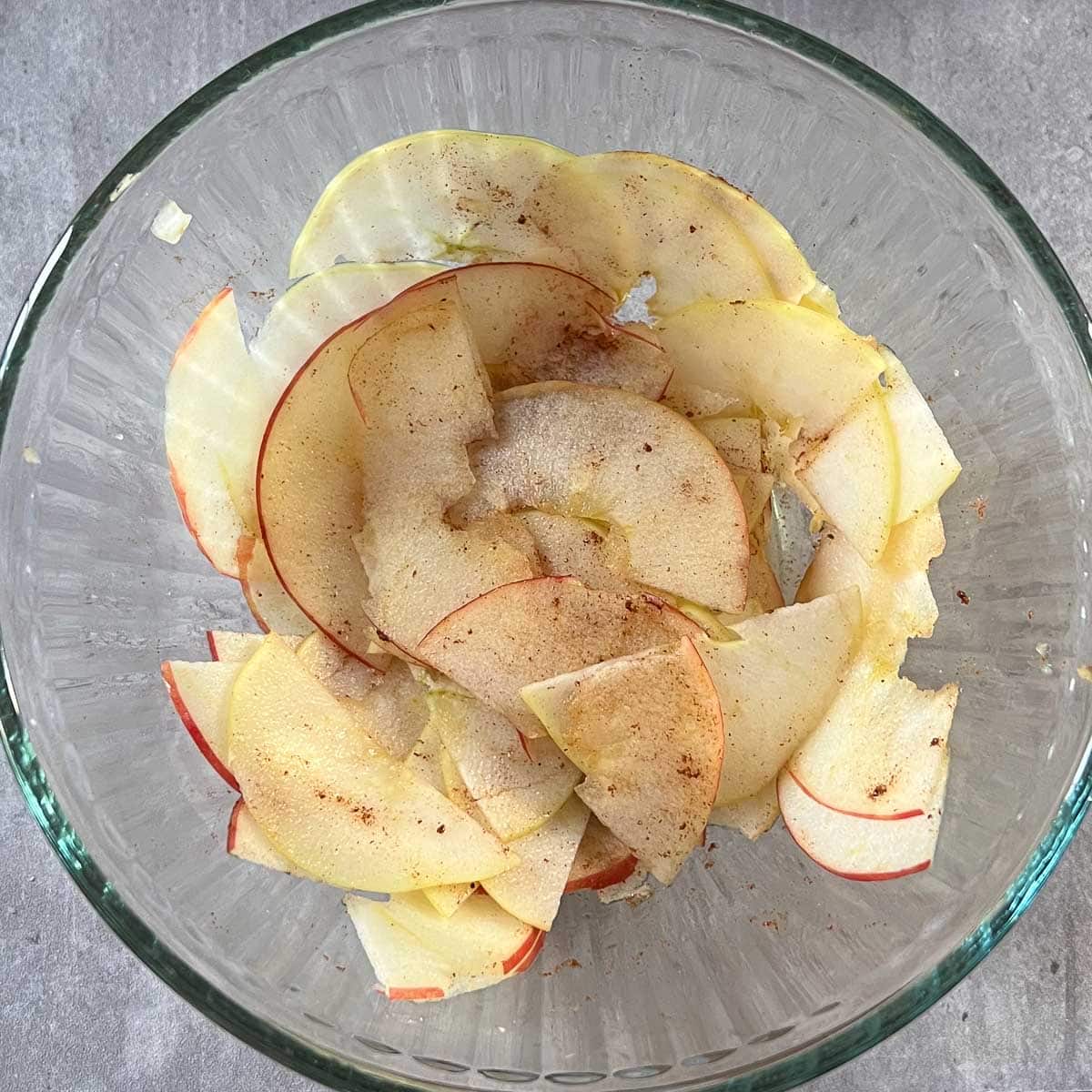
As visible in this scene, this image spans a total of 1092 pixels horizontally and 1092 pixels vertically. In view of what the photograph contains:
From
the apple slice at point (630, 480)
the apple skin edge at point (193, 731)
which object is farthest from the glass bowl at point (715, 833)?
the apple slice at point (630, 480)

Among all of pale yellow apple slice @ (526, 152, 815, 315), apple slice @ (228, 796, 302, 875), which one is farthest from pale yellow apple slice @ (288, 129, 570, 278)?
apple slice @ (228, 796, 302, 875)

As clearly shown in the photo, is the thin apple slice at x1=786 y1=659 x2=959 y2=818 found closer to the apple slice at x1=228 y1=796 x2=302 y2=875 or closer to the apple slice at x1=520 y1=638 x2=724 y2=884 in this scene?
the apple slice at x1=520 y1=638 x2=724 y2=884

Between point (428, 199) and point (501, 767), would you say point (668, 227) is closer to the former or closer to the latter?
point (428, 199)

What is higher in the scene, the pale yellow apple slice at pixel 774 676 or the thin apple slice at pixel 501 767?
the pale yellow apple slice at pixel 774 676

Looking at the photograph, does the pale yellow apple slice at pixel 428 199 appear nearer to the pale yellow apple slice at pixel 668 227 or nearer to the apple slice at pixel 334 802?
the pale yellow apple slice at pixel 668 227

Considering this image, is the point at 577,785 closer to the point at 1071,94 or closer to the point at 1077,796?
the point at 1077,796

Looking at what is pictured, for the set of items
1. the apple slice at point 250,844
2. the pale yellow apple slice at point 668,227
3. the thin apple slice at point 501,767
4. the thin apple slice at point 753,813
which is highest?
the pale yellow apple slice at point 668,227
